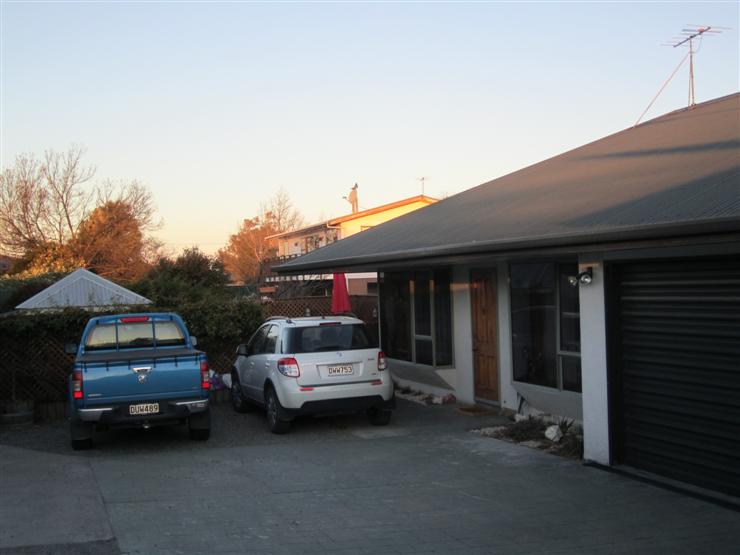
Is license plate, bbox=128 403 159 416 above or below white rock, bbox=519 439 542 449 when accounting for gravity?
above

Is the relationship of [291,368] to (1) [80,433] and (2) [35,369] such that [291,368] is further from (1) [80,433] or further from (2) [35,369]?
(2) [35,369]

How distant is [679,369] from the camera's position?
25.5 feet

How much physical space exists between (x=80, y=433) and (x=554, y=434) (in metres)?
6.38

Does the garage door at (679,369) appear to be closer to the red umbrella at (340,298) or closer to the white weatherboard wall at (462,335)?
the white weatherboard wall at (462,335)

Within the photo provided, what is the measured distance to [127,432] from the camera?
1205cm

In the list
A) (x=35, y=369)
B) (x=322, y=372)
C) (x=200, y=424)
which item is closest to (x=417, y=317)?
(x=322, y=372)

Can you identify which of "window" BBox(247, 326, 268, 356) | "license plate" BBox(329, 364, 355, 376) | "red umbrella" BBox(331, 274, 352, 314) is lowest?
"license plate" BBox(329, 364, 355, 376)

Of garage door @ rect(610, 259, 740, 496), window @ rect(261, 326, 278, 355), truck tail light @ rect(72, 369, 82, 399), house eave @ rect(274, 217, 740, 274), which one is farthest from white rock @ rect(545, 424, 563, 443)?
truck tail light @ rect(72, 369, 82, 399)

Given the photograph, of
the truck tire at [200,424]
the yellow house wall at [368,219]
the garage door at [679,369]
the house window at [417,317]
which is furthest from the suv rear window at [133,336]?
the yellow house wall at [368,219]

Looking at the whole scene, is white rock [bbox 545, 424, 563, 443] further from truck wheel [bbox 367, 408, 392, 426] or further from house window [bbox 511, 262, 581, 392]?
truck wheel [bbox 367, 408, 392, 426]

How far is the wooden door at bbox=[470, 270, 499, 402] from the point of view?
1262 centimetres

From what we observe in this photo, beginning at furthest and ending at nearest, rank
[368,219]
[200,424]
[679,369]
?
[368,219] < [200,424] < [679,369]

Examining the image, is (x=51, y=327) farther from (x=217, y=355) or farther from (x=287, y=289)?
(x=287, y=289)

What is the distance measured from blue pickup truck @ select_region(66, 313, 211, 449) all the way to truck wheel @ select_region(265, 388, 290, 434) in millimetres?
1019
